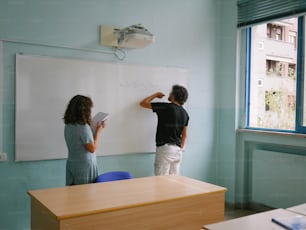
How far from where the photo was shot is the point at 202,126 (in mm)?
4734

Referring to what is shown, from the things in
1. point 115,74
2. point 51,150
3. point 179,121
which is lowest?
point 51,150

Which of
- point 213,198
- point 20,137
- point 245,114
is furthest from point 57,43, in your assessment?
point 245,114

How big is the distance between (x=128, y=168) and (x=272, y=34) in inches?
101

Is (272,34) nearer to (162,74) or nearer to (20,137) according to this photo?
(162,74)

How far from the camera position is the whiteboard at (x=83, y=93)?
335 cm

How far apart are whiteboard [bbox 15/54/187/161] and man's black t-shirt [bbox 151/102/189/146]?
317 millimetres

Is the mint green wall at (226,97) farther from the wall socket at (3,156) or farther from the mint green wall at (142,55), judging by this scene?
the wall socket at (3,156)

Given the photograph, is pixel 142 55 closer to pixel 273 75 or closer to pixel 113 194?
pixel 273 75

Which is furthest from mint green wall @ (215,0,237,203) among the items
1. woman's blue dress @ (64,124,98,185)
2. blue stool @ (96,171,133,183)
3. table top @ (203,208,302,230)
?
table top @ (203,208,302,230)

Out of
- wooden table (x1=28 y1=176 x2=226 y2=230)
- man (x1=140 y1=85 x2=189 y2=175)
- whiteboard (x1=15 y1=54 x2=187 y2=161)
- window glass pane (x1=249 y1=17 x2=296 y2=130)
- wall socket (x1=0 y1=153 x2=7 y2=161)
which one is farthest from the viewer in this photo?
window glass pane (x1=249 y1=17 x2=296 y2=130)

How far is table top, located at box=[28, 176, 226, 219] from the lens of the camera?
2.19 metres

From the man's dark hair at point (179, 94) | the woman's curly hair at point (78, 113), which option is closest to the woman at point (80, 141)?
the woman's curly hair at point (78, 113)

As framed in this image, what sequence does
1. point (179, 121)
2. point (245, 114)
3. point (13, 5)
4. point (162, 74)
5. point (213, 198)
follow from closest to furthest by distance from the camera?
point (213, 198) → point (13, 5) → point (179, 121) → point (162, 74) → point (245, 114)

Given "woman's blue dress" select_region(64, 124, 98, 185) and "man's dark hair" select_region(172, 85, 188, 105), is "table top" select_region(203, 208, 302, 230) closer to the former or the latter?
"woman's blue dress" select_region(64, 124, 98, 185)
